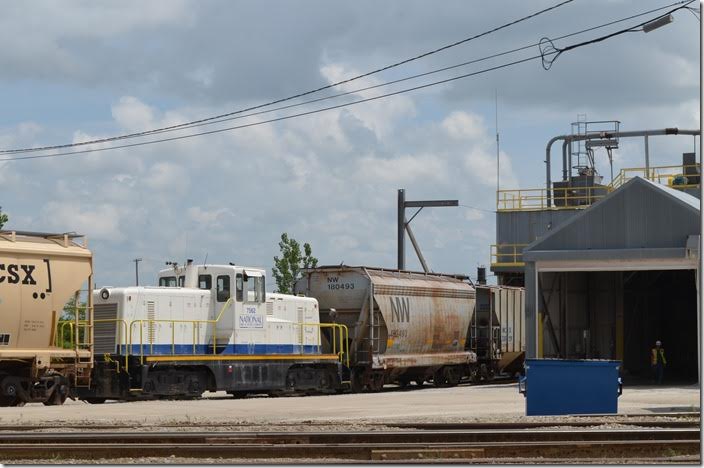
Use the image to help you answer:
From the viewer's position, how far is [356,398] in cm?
2783

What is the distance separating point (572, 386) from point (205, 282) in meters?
10.6

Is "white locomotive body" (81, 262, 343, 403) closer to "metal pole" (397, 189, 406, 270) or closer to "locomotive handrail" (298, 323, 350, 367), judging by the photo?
"locomotive handrail" (298, 323, 350, 367)

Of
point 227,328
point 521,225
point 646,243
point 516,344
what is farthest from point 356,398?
point 521,225

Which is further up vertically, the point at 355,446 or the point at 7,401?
the point at 355,446

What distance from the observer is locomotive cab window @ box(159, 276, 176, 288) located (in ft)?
93.4

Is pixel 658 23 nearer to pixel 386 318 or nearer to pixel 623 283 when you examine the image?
pixel 386 318

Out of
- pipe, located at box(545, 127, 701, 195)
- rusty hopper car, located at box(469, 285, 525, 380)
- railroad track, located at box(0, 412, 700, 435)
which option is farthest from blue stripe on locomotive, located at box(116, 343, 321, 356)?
pipe, located at box(545, 127, 701, 195)

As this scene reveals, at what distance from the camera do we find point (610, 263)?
33.5m

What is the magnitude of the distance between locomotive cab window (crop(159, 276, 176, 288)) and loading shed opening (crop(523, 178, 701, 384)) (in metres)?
11.3

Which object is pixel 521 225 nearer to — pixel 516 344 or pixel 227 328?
pixel 516 344

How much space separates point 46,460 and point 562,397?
10.7 m

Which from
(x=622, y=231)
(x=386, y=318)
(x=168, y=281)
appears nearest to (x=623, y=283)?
(x=622, y=231)

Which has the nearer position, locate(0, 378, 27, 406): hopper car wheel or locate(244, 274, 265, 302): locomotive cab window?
locate(0, 378, 27, 406): hopper car wheel

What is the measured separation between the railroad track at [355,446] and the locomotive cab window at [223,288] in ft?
40.4
